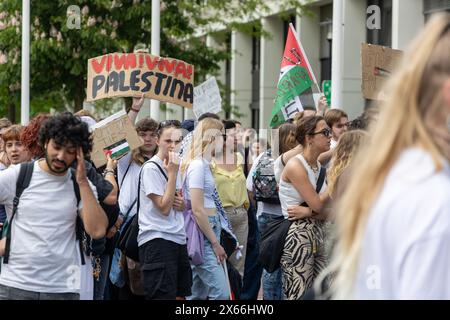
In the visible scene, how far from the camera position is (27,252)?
573 centimetres

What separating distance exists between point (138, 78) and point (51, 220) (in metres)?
6.52

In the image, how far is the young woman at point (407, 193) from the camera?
2.31 m

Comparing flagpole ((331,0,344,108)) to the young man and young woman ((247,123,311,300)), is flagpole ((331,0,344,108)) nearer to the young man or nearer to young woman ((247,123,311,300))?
young woman ((247,123,311,300))

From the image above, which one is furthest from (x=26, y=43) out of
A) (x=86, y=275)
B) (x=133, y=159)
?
(x=86, y=275)

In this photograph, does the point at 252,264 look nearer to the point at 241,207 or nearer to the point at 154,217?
the point at 241,207

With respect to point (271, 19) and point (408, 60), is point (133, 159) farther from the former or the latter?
point (271, 19)

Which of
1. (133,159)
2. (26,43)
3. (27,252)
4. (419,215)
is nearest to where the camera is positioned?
(419,215)

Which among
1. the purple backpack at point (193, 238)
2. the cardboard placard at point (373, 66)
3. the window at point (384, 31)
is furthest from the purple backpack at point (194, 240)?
the window at point (384, 31)

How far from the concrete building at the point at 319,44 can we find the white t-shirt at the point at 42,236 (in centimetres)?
1385

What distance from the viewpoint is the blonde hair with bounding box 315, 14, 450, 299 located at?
240cm

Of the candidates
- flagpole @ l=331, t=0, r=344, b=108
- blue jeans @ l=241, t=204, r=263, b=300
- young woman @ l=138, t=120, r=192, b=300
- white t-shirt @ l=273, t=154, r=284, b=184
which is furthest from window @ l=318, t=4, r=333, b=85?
young woman @ l=138, t=120, r=192, b=300

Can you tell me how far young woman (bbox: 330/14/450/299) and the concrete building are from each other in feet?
55.2

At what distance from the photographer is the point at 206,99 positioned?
1351cm
